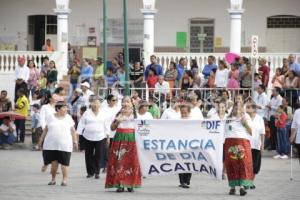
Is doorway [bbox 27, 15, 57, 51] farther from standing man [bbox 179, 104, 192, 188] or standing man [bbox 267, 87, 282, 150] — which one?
standing man [bbox 179, 104, 192, 188]

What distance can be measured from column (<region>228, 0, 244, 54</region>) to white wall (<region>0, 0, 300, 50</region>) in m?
4.37

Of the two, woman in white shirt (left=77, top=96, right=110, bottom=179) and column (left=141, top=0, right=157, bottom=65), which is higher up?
column (left=141, top=0, right=157, bottom=65)

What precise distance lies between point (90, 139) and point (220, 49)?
72.8 ft

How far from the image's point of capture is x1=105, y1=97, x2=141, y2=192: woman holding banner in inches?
826

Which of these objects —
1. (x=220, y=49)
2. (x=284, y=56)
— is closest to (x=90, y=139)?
(x=284, y=56)

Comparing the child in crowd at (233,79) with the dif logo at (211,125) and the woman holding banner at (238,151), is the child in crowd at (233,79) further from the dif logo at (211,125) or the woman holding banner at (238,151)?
the woman holding banner at (238,151)

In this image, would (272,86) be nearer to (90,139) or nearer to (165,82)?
(165,82)

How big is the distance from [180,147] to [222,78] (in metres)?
13.4

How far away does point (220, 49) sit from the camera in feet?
148

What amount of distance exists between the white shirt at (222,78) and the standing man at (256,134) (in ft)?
39.8

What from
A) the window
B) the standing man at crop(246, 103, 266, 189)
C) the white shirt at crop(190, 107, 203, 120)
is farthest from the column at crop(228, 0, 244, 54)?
the standing man at crop(246, 103, 266, 189)

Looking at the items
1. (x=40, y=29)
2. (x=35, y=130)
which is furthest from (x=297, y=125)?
(x=40, y=29)

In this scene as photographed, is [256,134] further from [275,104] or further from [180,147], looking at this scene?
[275,104]

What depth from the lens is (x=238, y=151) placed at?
20.7 metres
